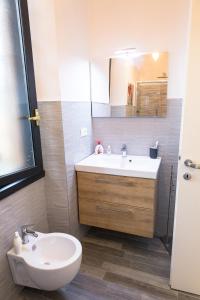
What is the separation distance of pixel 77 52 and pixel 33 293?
2.02 metres

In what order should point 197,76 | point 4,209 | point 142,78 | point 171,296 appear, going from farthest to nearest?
1. point 142,78
2. point 171,296
3. point 4,209
4. point 197,76

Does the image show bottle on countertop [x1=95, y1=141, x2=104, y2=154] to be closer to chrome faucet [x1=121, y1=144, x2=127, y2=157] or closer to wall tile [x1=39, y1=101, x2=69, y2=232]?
chrome faucet [x1=121, y1=144, x2=127, y2=157]

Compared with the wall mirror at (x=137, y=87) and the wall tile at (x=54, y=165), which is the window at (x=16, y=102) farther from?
the wall mirror at (x=137, y=87)

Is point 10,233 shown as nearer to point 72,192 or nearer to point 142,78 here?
point 72,192

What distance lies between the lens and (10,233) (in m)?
1.47

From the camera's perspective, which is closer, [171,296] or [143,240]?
[171,296]

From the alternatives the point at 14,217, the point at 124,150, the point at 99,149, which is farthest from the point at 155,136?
the point at 14,217

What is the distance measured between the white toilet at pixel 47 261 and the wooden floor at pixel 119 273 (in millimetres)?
268

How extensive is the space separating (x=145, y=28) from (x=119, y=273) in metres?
2.17

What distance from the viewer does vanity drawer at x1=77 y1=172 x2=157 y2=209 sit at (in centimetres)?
170

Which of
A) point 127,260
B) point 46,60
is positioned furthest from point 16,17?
point 127,260

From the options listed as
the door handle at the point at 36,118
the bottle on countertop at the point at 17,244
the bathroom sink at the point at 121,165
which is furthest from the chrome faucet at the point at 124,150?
the bottle on countertop at the point at 17,244

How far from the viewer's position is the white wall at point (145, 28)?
1.76 m

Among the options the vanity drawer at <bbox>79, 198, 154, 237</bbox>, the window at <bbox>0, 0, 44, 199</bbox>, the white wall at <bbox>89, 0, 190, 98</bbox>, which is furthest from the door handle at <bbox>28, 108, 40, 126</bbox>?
the white wall at <bbox>89, 0, 190, 98</bbox>
